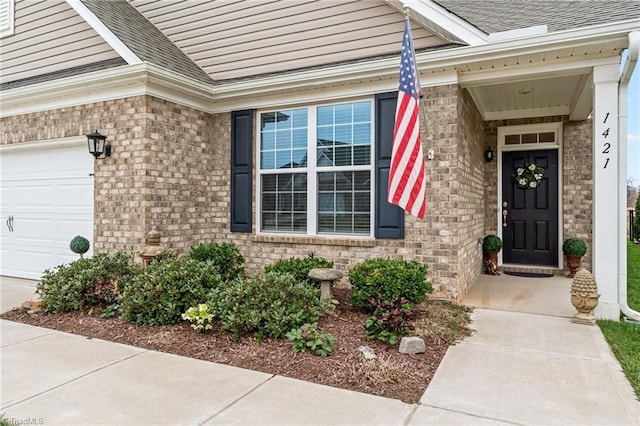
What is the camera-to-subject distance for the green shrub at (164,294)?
4.34 m

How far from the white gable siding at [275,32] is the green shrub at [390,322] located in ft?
11.1

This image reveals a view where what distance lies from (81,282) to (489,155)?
21.5ft

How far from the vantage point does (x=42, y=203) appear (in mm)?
6879

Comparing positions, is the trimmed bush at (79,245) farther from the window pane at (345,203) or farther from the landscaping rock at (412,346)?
the landscaping rock at (412,346)

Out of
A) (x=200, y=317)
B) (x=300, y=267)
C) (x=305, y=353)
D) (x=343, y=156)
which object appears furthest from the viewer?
(x=343, y=156)

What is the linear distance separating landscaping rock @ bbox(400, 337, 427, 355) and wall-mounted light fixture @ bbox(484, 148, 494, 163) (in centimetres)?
496

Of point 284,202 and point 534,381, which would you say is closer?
point 534,381

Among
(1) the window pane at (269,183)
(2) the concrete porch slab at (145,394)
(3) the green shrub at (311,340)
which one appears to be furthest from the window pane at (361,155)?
(2) the concrete porch slab at (145,394)

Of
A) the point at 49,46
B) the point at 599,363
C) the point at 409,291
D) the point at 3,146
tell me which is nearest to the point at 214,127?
the point at 49,46

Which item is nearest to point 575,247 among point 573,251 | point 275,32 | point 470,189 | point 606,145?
point 573,251

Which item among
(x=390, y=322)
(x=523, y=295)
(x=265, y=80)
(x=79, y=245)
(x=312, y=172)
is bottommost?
(x=523, y=295)

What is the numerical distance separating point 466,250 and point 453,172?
1.25 meters

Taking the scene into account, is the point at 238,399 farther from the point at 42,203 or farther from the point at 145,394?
the point at 42,203

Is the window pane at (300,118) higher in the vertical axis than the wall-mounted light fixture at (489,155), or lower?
higher
